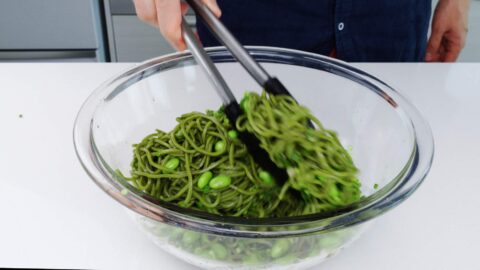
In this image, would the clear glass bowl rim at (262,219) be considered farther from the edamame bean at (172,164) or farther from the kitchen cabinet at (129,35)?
the kitchen cabinet at (129,35)

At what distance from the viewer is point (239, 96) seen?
2.92ft

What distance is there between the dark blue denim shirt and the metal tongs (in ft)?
1.80

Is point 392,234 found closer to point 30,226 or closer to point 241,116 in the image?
point 241,116

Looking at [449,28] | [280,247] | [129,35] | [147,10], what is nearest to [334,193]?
[280,247]

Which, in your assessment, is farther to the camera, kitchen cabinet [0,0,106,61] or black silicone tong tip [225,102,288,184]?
kitchen cabinet [0,0,106,61]

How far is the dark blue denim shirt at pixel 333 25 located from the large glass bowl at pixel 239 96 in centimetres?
39

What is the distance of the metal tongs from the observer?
617mm

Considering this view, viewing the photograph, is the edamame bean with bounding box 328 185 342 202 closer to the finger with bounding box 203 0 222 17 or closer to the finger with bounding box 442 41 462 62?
the finger with bounding box 203 0 222 17

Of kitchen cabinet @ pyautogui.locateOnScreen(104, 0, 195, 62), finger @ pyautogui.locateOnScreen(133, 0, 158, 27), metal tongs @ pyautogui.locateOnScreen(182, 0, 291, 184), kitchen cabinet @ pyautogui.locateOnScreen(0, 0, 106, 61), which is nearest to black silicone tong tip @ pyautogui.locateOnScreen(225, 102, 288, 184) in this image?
metal tongs @ pyautogui.locateOnScreen(182, 0, 291, 184)

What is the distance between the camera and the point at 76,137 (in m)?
0.62

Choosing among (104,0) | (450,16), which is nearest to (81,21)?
(104,0)

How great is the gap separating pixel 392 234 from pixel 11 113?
74 cm

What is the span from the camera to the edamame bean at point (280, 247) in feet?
1.80

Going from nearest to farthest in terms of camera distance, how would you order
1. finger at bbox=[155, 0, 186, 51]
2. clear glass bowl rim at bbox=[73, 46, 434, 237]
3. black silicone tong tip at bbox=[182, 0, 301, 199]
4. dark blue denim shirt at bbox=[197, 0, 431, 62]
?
clear glass bowl rim at bbox=[73, 46, 434, 237] < black silicone tong tip at bbox=[182, 0, 301, 199] < finger at bbox=[155, 0, 186, 51] < dark blue denim shirt at bbox=[197, 0, 431, 62]
